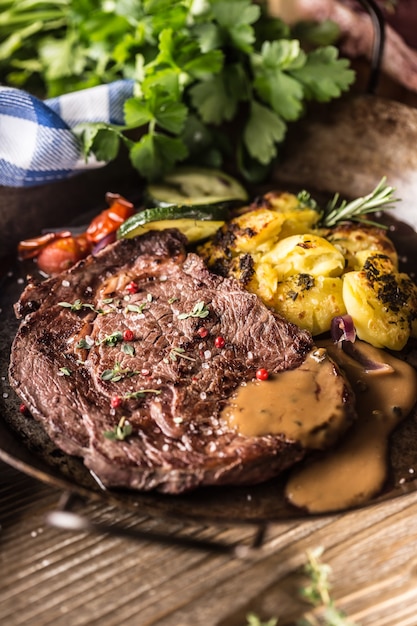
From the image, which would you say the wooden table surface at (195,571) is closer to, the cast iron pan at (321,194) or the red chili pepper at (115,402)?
the cast iron pan at (321,194)

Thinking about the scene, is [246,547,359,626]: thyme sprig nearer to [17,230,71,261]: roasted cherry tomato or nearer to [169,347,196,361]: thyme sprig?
[169,347,196,361]: thyme sprig

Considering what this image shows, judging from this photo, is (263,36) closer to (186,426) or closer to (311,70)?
(311,70)

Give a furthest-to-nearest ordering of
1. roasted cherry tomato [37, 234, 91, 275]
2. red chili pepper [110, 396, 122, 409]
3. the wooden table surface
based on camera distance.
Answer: roasted cherry tomato [37, 234, 91, 275] < red chili pepper [110, 396, 122, 409] < the wooden table surface

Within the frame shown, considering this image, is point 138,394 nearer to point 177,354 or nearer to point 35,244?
point 177,354

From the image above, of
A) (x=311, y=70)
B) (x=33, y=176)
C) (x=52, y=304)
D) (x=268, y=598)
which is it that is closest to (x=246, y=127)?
(x=311, y=70)

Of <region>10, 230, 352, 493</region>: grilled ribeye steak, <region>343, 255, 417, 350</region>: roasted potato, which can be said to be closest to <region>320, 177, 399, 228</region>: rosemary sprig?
<region>343, 255, 417, 350</region>: roasted potato

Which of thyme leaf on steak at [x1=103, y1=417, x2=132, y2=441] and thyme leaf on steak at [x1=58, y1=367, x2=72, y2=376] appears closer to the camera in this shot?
thyme leaf on steak at [x1=103, y1=417, x2=132, y2=441]
